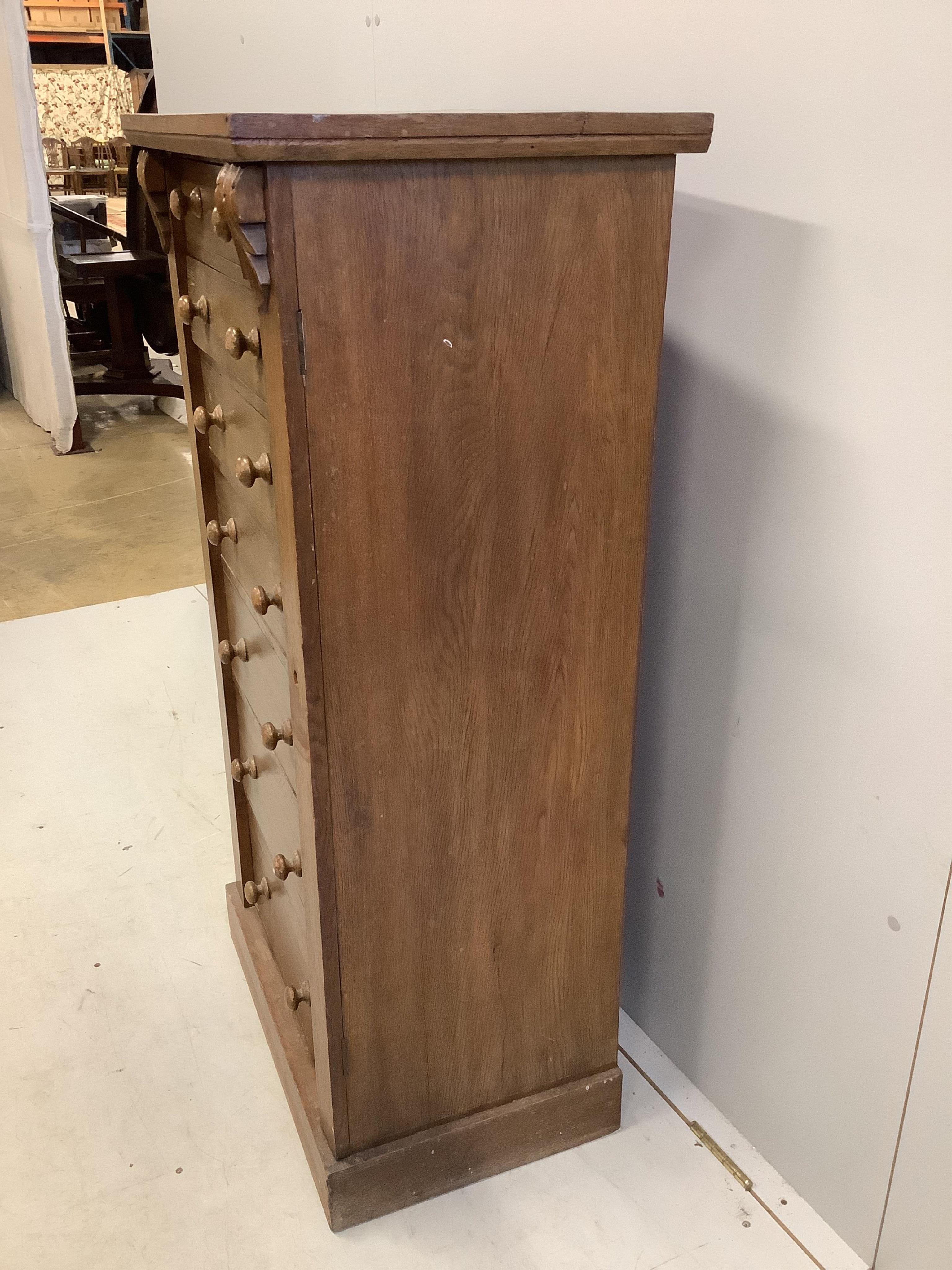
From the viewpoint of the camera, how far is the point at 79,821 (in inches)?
87.7

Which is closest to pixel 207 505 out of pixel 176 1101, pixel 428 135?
pixel 428 135

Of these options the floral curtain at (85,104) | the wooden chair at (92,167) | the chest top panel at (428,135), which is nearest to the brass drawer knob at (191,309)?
the chest top panel at (428,135)

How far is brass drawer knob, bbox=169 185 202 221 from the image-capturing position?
121cm

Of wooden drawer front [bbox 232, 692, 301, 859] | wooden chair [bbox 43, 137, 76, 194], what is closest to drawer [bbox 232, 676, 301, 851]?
wooden drawer front [bbox 232, 692, 301, 859]

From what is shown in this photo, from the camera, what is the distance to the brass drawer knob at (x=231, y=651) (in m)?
1.48

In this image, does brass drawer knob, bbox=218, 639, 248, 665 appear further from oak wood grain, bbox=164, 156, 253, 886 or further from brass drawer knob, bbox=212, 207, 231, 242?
brass drawer knob, bbox=212, 207, 231, 242

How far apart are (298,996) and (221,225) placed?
39.3 inches

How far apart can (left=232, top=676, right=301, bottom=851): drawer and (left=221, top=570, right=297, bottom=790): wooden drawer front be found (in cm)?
2

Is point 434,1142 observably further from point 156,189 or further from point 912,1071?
point 156,189

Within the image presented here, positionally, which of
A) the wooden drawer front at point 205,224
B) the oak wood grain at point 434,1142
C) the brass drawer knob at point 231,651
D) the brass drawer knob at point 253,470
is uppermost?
the wooden drawer front at point 205,224

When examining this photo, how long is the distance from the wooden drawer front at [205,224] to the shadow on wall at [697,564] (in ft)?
1.75

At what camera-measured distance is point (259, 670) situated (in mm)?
1425

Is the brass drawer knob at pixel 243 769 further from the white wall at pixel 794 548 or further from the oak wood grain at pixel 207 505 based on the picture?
the white wall at pixel 794 548

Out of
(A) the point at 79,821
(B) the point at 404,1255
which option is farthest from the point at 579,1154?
(A) the point at 79,821
